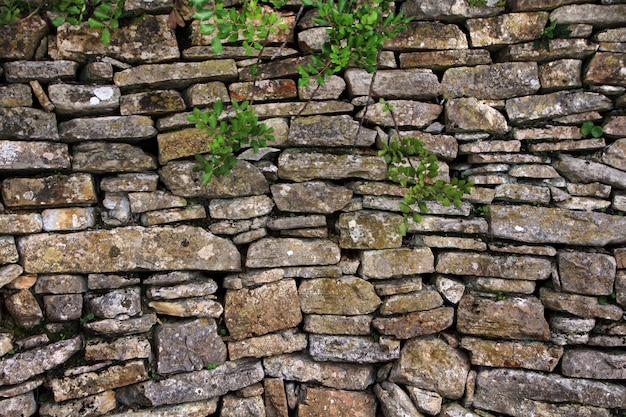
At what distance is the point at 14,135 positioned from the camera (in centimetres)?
284

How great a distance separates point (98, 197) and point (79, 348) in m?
0.87

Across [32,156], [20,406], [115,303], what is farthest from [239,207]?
[20,406]

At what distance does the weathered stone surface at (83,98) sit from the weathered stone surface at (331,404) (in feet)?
6.81

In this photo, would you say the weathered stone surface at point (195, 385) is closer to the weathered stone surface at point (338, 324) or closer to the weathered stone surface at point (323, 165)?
the weathered stone surface at point (338, 324)

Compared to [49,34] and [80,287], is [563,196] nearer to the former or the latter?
[80,287]

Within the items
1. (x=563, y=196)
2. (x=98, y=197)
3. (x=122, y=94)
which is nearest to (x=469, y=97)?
(x=563, y=196)

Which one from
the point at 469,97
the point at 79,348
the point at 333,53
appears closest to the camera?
the point at 333,53

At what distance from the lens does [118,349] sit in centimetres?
299

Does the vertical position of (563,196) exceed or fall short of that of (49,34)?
it falls short

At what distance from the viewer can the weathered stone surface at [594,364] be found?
10.3 feet

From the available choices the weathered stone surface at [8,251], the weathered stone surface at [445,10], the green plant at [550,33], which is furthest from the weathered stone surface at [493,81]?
the weathered stone surface at [8,251]

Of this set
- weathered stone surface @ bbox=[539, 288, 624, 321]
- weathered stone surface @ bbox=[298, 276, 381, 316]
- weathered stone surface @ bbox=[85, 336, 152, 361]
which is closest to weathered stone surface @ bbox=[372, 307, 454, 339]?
weathered stone surface @ bbox=[298, 276, 381, 316]

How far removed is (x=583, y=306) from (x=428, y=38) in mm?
1865

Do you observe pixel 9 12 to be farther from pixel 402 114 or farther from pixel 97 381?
pixel 402 114
